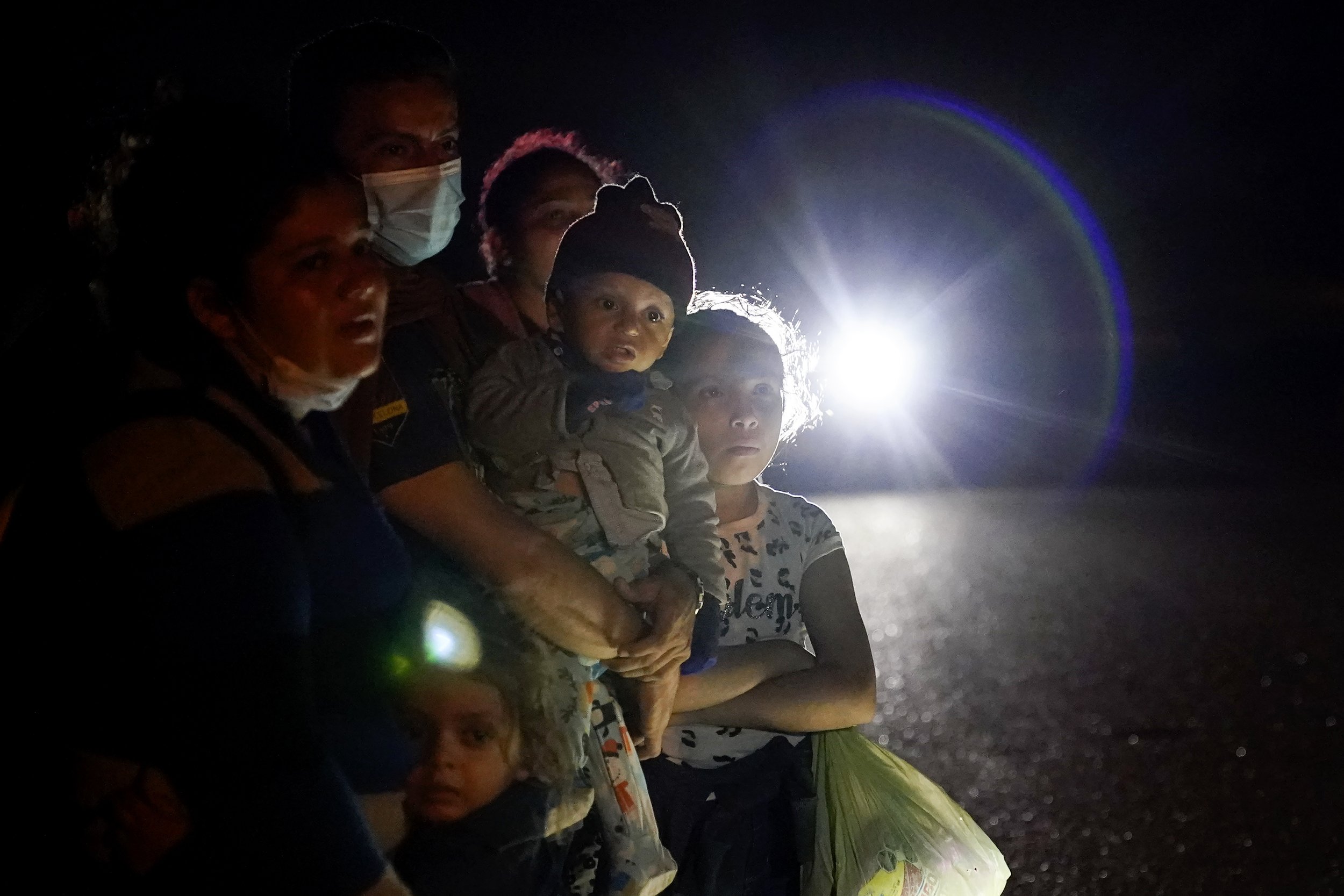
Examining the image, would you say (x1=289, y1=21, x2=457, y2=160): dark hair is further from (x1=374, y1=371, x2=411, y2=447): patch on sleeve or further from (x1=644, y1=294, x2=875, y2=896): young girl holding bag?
(x1=644, y1=294, x2=875, y2=896): young girl holding bag

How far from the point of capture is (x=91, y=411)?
1.10 meters

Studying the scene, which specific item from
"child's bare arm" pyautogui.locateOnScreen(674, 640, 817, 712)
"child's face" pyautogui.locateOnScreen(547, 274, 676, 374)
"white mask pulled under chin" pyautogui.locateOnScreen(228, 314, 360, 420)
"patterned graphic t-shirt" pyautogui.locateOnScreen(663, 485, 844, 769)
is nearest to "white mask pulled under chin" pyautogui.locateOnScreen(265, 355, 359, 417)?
"white mask pulled under chin" pyautogui.locateOnScreen(228, 314, 360, 420)

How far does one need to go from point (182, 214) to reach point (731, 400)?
964 millimetres

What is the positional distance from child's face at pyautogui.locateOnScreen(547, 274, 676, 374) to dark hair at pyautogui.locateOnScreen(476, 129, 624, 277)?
0.21 meters

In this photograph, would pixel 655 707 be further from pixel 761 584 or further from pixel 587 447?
pixel 761 584

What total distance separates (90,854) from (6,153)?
73 centimetres

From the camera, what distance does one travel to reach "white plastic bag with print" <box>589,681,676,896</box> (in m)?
1.52

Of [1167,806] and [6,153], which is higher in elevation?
[1167,806]

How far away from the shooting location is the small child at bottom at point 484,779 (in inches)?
52.8

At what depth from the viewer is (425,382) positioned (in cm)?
143

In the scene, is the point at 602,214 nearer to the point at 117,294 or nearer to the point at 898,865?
the point at 117,294

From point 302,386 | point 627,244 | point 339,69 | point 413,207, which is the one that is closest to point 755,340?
point 627,244

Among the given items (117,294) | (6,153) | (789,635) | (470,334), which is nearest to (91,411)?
(117,294)

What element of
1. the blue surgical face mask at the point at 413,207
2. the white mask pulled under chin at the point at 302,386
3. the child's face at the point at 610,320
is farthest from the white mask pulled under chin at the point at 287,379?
the child's face at the point at 610,320
